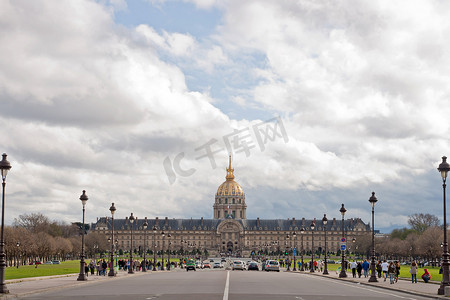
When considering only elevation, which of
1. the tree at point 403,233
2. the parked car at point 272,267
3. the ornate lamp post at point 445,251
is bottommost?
the parked car at point 272,267

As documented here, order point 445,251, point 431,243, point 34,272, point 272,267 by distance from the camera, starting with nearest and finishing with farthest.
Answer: point 445,251, point 34,272, point 272,267, point 431,243

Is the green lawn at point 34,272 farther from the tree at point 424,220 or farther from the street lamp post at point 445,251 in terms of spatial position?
the tree at point 424,220

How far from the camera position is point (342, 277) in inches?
2232

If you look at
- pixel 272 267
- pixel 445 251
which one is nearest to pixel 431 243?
pixel 272 267

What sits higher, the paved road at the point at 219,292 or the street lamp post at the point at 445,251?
the street lamp post at the point at 445,251

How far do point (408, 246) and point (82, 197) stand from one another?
356ft

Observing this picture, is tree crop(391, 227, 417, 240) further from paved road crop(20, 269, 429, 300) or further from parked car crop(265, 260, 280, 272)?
paved road crop(20, 269, 429, 300)

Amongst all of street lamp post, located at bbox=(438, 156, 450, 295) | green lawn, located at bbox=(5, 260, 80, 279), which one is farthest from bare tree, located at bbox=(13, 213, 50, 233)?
street lamp post, located at bbox=(438, 156, 450, 295)

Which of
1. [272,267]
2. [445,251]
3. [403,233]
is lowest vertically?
[272,267]

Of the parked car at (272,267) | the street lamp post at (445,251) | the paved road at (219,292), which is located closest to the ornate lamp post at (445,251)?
the street lamp post at (445,251)

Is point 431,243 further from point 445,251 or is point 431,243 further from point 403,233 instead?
point 445,251

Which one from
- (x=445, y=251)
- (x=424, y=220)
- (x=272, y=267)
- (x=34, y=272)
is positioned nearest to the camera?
(x=445, y=251)

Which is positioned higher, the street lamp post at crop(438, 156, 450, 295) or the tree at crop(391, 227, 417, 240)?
the street lamp post at crop(438, 156, 450, 295)

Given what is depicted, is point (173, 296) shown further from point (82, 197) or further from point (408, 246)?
point (408, 246)
